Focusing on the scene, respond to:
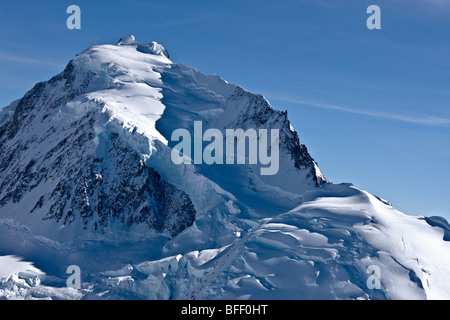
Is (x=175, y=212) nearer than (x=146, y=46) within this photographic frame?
Yes

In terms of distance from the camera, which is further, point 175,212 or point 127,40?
point 127,40

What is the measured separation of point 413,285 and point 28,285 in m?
60.6

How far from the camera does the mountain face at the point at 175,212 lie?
9544 cm

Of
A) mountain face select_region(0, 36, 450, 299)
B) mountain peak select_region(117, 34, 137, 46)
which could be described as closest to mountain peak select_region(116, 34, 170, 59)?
mountain peak select_region(117, 34, 137, 46)

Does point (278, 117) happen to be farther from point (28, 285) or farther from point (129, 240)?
point (28, 285)

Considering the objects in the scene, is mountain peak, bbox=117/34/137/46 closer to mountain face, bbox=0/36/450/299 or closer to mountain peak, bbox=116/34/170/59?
mountain peak, bbox=116/34/170/59

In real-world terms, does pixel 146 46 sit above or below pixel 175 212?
above

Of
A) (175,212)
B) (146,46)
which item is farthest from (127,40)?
(175,212)

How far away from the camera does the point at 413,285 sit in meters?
92.1

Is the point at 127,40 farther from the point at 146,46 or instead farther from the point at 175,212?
the point at 175,212

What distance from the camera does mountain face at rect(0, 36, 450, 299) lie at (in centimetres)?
9544

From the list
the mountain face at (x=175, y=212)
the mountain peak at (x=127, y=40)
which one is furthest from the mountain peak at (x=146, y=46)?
the mountain face at (x=175, y=212)

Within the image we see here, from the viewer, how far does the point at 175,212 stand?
121 metres

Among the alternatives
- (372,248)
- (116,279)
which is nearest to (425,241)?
(372,248)
